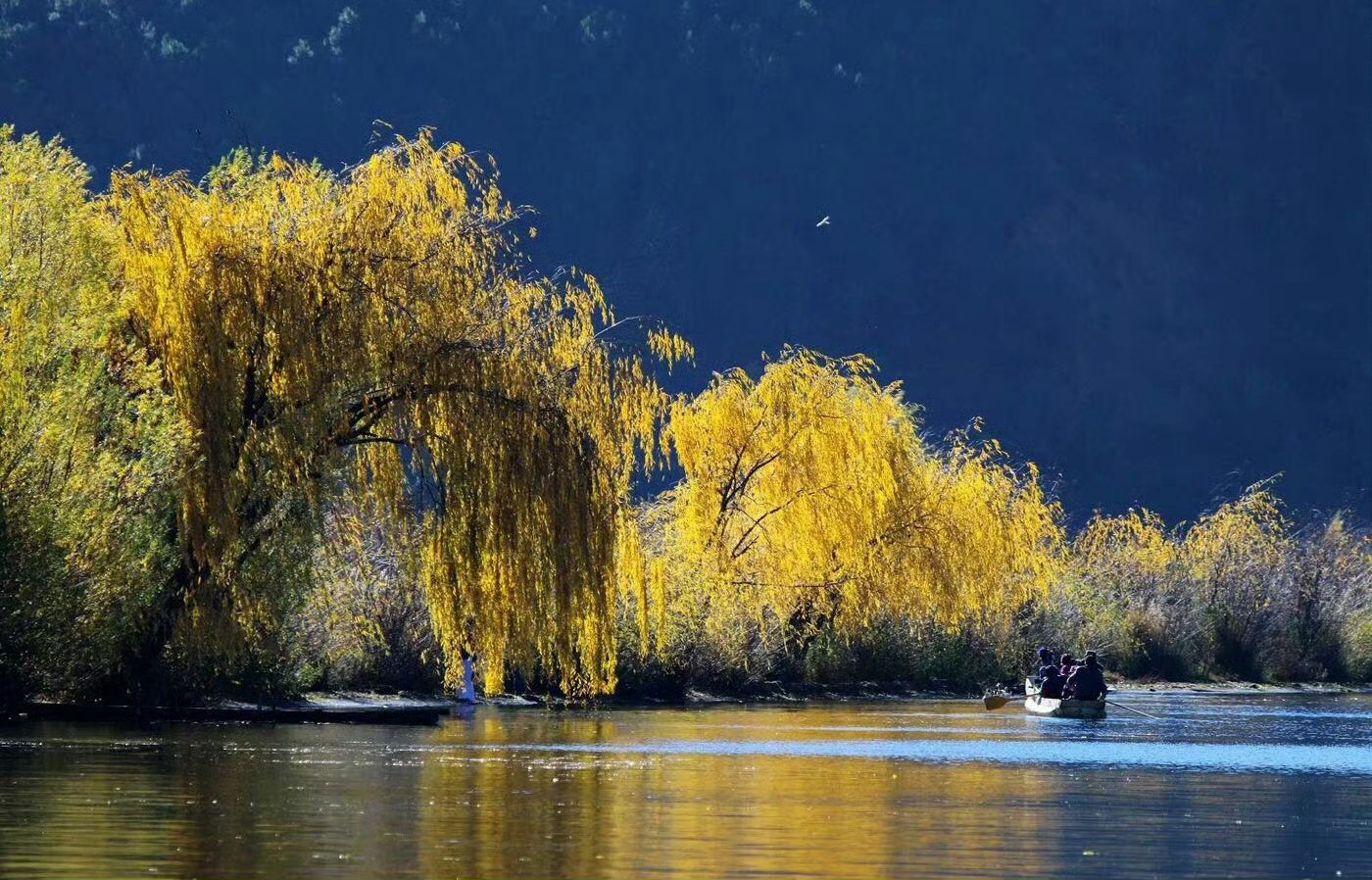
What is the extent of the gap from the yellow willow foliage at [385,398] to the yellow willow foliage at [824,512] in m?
17.7

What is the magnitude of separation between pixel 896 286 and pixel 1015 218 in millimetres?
9680

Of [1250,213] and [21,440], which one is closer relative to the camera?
[21,440]

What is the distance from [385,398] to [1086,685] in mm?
17731

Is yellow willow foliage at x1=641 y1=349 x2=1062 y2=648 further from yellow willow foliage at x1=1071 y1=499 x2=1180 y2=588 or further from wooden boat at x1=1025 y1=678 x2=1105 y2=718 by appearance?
yellow willow foliage at x1=1071 y1=499 x2=1180 y2=588

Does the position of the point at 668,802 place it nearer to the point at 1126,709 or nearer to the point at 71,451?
the point at 71,451

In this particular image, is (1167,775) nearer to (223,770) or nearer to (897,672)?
(223,770)

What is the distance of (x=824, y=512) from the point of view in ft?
168

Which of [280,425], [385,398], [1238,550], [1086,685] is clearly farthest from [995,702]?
[1238,550]

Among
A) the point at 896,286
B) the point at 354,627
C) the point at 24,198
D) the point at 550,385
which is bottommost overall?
the point at 354,627

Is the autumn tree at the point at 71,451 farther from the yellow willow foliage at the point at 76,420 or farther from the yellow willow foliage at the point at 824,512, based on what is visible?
the yellow willow foliage at the point at 824,512

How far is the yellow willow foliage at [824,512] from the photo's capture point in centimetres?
5078

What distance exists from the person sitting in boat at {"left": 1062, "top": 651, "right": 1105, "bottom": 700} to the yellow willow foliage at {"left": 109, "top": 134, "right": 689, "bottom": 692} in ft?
47.7

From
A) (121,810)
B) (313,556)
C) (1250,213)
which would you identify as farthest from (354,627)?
(1250,213)

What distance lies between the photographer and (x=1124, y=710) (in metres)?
47.4
